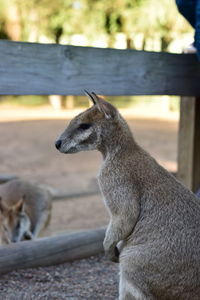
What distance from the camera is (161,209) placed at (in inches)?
119

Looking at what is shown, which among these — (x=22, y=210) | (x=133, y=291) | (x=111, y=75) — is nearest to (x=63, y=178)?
(x=22, y=210)

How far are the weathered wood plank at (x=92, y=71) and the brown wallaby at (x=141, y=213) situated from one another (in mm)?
679

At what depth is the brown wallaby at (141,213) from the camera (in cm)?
289

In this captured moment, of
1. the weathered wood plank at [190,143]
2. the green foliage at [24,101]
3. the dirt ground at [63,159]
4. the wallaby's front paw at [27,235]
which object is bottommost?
the green foliage at [24,101]

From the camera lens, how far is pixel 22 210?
5.72m

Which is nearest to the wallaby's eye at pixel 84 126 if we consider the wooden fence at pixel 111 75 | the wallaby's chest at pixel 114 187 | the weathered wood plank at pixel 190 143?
the wallaby's chest at pixel 114 187

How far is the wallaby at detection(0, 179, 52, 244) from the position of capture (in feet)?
18.2

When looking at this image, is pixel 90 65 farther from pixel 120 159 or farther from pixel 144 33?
pixel 144 33

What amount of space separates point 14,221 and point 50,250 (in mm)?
1592

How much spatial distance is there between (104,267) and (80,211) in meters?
3.77

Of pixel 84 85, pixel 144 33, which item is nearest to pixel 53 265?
pixel 84 85

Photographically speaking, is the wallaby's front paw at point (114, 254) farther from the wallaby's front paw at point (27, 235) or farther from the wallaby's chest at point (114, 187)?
the wallaby's front paw at point (27, 235)

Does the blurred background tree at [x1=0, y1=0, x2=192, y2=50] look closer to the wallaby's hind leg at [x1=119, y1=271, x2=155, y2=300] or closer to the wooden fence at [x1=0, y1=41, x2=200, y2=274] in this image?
the wooden fence at [x1=0, y1=41, x2=200, y2=274]

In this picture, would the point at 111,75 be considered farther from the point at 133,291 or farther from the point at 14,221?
the point at 14,221
